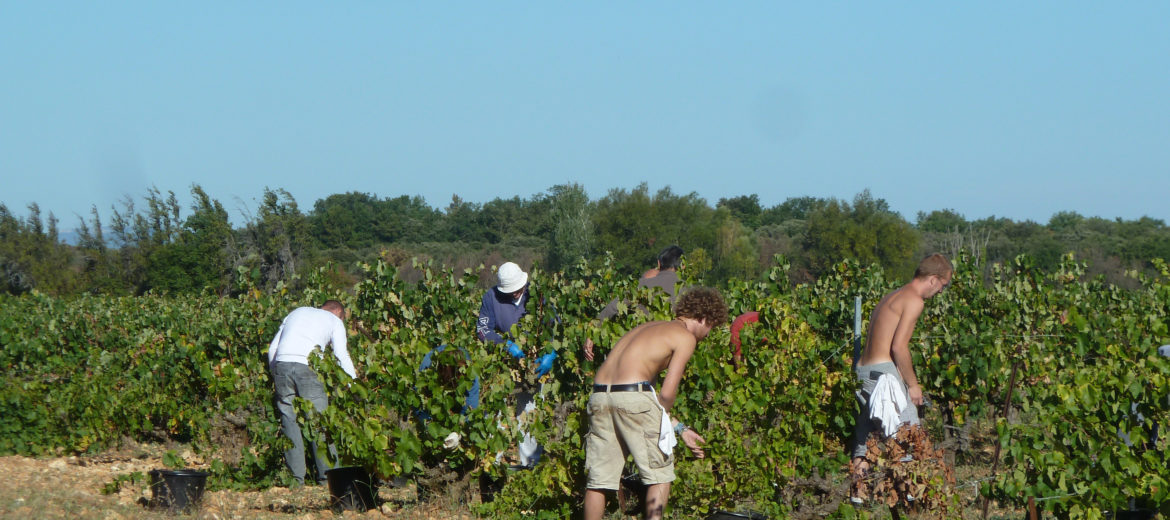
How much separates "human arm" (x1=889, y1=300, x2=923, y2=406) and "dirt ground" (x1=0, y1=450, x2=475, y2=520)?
6.85 feet

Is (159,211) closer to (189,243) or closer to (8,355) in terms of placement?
(189,243)

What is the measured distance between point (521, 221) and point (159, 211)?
3237cm

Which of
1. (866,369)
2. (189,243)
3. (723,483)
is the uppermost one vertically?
(189,243)

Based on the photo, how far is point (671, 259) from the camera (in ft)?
20.5

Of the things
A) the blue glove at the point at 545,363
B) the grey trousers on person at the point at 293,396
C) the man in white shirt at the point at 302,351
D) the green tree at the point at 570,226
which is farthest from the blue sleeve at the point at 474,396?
the green tree at the point at 570,226

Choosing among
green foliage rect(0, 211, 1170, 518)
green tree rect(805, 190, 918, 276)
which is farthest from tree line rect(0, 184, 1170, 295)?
green foliage rect(0, 211, 1170, 518)

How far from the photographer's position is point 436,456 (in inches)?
204

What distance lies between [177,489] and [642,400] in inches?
105

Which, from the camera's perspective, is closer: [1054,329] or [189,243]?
[1054,329]

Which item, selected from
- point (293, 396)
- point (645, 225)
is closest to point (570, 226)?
point (645, 225)

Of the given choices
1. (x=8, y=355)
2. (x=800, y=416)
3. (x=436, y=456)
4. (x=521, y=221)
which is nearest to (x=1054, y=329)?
(x=800, y=416)

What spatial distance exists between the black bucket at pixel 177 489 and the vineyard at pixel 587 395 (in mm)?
765

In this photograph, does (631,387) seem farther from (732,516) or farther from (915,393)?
(915,393)

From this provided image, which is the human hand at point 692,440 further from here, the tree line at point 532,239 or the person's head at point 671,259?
the tree line at point 532,239
